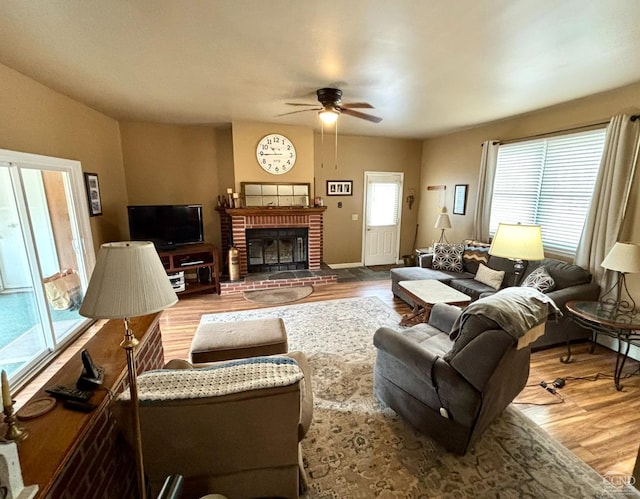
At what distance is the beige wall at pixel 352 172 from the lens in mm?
5840

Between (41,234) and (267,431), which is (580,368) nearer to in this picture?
(267,431)

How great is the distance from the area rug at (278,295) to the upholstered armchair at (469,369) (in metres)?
2.55

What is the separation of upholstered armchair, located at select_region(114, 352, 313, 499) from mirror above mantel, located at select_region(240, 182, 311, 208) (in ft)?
12.9

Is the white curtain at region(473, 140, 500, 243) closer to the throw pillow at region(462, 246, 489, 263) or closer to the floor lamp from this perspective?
the throw pillow at region(462, 246, 489, 263)

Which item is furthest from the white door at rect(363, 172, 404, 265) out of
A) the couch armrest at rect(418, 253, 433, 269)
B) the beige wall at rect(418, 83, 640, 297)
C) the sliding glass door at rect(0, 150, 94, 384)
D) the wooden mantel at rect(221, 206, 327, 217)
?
the sliding glass door at rect(0, 150, 94, 384)

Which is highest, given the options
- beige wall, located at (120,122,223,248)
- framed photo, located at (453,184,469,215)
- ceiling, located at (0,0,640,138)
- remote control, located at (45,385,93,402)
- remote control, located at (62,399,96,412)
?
ceiling, located at (0,0,640,138)

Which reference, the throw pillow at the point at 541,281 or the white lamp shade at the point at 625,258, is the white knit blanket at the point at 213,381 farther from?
the throw pillow at the point at 541,281

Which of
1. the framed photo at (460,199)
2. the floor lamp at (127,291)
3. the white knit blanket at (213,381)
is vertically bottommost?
the white knit blanket at (213,381)

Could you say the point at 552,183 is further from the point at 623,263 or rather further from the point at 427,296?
the point at 427,296

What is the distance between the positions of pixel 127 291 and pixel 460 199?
5.50 meters

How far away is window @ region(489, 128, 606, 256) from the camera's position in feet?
11.1

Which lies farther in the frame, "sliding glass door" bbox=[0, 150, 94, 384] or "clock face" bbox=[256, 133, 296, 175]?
"clock face" bbox=[256, 133, 296, 175]

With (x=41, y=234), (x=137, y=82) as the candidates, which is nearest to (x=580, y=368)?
(x=137, y=82)

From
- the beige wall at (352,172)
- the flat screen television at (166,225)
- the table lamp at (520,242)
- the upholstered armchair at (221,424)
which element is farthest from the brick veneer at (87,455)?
the beige wall at (352,172)
